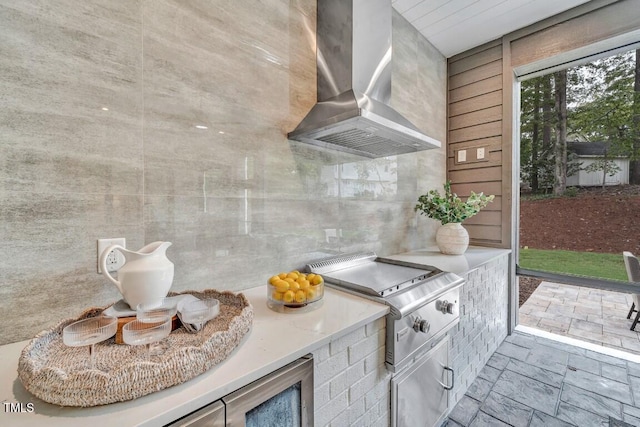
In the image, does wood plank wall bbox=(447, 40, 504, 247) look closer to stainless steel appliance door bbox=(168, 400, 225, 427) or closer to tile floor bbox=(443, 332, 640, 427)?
tile floor bbox=(443, 332, 640, 427)

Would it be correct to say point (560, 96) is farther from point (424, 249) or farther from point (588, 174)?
point (424, 249)

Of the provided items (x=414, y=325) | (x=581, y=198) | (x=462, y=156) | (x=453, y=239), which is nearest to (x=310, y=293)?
(x=414, y=325)

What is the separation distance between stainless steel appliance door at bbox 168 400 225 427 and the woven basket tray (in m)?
0.07

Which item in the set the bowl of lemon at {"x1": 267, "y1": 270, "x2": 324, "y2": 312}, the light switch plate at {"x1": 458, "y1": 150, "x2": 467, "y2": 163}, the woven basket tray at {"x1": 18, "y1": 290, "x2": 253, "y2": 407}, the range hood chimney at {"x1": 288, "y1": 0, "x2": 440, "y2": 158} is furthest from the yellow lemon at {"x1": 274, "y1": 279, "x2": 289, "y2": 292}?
the light switch plate at {"x1": 458, "y1": 150, "x2": 467, "y2": 163}

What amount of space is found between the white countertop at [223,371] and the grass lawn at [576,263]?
232 cm

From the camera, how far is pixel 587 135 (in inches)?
88.7

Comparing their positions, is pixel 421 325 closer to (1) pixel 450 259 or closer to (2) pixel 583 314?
(1) pixel 450 259

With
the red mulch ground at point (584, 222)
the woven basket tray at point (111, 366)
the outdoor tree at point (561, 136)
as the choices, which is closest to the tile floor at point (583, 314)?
the red mulch ground at point (584, 222)

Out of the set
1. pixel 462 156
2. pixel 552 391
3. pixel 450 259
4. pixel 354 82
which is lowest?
pixel 552 391

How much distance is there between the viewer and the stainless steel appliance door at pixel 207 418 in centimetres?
54

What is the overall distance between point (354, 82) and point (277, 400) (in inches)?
57.3

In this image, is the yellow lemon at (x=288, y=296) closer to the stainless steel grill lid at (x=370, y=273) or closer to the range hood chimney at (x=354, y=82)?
the stainless steel grill lid at (x=370, y=273)

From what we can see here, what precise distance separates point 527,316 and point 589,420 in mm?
1269

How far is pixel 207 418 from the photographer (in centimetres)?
57
